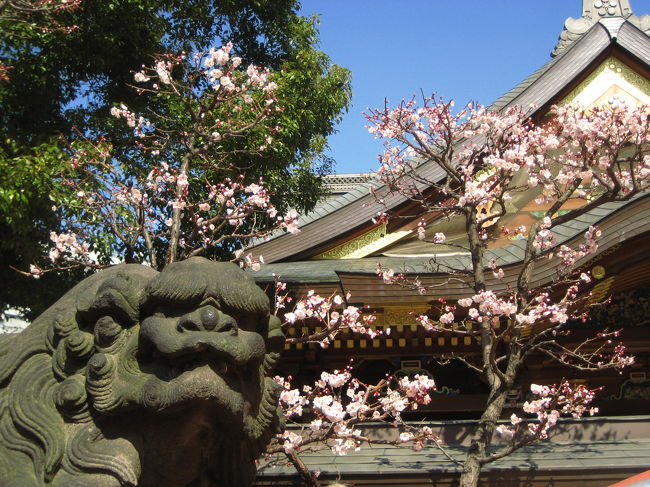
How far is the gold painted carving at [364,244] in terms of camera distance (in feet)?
26.0

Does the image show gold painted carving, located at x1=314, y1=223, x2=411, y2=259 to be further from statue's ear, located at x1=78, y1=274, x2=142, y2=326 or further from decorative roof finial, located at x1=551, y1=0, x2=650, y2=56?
statue's ear, located at x1=78, y1=274, x2=142, y2=326

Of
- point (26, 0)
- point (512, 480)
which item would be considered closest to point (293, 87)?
point (26, 0)

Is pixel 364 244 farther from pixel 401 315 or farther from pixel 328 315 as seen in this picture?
pixel 328 315

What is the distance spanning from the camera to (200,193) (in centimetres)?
855

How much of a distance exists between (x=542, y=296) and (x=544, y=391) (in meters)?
0.84

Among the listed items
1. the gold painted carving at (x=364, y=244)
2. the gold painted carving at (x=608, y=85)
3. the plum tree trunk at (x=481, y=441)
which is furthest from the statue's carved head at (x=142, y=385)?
the gold painted carving at (x=608, y=85)

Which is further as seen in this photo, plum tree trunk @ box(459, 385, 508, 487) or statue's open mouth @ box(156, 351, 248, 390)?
plum tree trunk @ box(459, 385, 508, 487)

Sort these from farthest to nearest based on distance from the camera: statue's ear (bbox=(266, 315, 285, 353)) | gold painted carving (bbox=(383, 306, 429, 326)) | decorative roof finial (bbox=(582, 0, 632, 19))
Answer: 1. decorative roof finial (bbox=(582, 0, 632, 19))
2. gold painted carving (bbox=(383, 306, 429, 326))
3. statue's ear (bbox=(266, 315, 285, 353))

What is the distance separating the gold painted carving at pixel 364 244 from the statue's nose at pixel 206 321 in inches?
223

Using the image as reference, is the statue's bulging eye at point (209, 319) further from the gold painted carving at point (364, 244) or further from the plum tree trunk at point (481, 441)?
the gold painted carving at point (364, 244)

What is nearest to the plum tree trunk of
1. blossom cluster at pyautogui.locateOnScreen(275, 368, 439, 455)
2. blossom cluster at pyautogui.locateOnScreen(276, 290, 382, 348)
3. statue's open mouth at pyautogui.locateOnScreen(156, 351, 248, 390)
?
blossom cluster at pyautogui.locateOnScreen(275, 368, 439, 455)

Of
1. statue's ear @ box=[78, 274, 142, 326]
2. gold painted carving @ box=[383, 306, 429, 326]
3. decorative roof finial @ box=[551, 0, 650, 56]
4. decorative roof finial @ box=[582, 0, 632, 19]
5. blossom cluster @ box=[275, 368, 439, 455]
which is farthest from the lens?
decorative roof finial @ box=[582, 0, 632, 19]

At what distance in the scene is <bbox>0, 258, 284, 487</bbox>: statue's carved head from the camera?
2219mm

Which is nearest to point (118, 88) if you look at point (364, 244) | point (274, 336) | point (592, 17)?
point (364, 244)
